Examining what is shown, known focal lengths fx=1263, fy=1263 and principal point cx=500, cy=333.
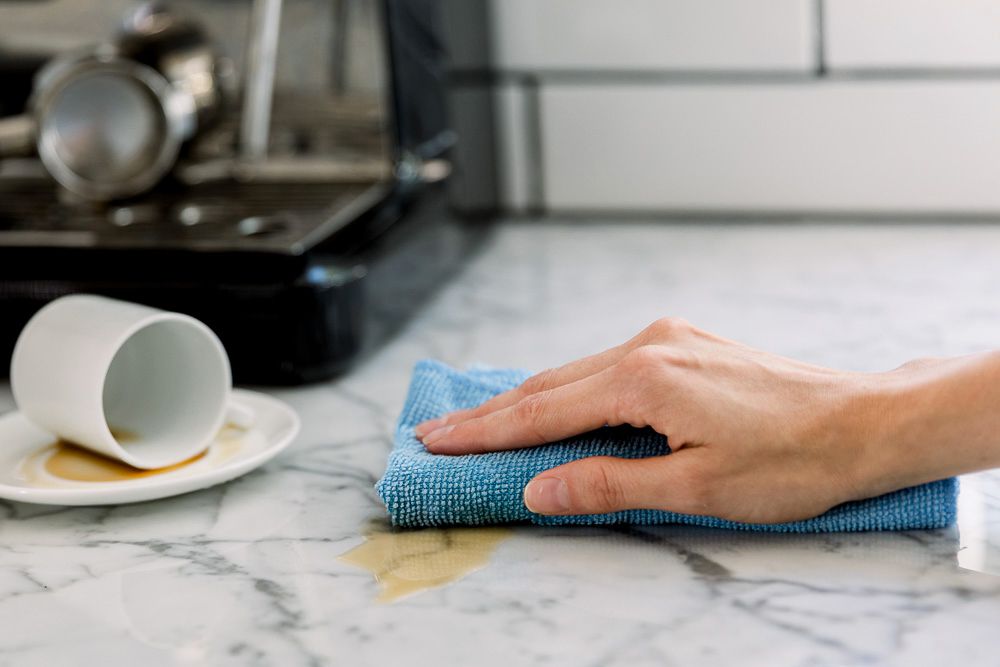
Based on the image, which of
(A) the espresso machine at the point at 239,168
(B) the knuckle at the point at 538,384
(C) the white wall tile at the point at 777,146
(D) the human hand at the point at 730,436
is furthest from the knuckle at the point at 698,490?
(C) the white wall tile at the point at 777,146

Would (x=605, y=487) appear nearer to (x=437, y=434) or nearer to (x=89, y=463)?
(x=437, y=434)

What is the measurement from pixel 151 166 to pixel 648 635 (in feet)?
2.09

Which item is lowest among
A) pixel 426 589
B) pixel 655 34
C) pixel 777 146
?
pixel 426 589

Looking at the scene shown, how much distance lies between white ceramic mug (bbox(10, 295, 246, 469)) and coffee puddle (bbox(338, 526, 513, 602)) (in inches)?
5.3

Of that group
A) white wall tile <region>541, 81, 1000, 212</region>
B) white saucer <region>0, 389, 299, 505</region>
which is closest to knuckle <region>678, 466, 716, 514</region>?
white saucer <region>0, 389, 299, 505</region>

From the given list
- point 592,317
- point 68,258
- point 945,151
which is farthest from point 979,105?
point 68,258

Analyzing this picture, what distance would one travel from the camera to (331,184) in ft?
3.34

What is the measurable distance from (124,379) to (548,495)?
28 centimetres

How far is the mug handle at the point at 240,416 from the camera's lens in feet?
2.35

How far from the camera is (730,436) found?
547 millimetres

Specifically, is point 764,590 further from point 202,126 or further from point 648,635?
point 202,126

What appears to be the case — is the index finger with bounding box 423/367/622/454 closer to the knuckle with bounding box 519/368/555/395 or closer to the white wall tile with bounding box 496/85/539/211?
the knuckle with bounding box 519/368/555/395

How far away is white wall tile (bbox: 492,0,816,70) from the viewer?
116 centimetres

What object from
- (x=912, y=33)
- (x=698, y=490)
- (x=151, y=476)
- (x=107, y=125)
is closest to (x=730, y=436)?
(x=698, y=490)
